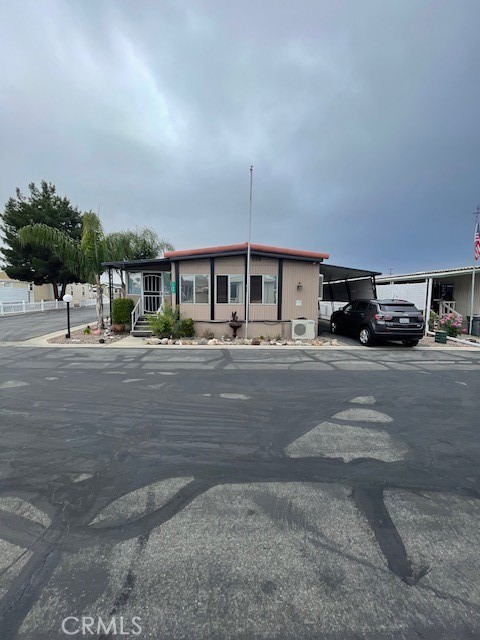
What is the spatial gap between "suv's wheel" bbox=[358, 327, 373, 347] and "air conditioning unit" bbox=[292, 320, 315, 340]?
1943 mm

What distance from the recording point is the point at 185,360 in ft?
28.0

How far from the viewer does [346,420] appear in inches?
173

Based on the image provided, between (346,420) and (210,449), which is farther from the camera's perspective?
(346,420)

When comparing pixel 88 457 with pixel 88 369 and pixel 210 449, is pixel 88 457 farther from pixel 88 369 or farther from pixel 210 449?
pixel 88 369

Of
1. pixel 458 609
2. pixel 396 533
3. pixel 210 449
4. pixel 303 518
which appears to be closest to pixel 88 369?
Answer: pixel 210 449

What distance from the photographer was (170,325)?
11977 mm

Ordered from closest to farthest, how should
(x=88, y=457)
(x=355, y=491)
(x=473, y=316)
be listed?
(x=355, y=491), (x=88, y=457), (x=473, y=316)

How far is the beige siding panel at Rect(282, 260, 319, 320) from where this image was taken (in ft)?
42.4

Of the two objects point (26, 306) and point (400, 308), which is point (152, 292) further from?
point (26, 306)

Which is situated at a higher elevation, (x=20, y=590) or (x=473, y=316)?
(x=473, y=316)

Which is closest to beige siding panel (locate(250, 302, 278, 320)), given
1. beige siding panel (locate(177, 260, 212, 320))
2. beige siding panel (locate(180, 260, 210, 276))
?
beige siding panel (locate(177, 260, 212, 320))

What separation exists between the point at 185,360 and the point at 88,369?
2452mm

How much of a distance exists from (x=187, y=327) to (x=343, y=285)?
11.1 meters

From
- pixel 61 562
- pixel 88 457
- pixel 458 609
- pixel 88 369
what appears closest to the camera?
pixel 458 609
